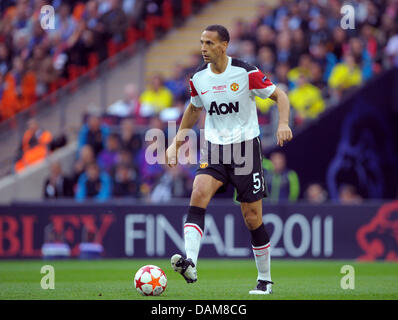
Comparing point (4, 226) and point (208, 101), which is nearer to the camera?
point (208, 101)

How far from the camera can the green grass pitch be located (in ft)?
27.9

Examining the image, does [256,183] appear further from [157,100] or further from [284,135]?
[157,100]

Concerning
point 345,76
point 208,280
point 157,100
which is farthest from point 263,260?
point 157,100

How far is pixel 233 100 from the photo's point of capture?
28.2ft

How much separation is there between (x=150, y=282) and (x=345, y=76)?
10093mm

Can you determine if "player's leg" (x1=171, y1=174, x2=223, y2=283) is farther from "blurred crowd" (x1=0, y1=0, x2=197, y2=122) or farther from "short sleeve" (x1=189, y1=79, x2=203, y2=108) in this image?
"blurred crowd" (x1=0, y1=0, x2=197, y2=122)

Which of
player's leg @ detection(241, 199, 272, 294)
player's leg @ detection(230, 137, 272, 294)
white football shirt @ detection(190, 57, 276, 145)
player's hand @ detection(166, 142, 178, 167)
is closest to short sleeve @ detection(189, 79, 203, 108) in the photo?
white football shirt @ detection(190, 57, 276, 145)

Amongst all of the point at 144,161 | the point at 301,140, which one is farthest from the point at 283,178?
the point at 144,161

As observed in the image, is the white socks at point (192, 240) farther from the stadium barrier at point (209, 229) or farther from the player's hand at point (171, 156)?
the stadium barrier at point (209, 229)

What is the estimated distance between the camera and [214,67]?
870 centimetres

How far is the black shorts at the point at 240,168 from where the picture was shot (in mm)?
8516

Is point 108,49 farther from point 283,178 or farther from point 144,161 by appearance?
point 283,178
